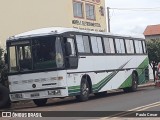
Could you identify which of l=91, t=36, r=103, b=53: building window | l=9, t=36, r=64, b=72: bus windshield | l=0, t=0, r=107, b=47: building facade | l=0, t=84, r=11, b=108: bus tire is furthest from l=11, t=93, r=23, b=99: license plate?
l=0, t=0, r=107, b=47: building facade

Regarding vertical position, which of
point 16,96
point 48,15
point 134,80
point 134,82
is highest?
point 48,15

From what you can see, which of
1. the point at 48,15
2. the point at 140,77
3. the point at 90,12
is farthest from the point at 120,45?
the point at 90,12

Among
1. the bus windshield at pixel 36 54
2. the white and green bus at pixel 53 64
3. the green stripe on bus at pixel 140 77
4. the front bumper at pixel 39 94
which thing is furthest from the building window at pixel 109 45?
the front bumper at pixel 39 94

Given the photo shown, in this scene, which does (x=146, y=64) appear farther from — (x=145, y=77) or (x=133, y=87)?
(x=133, y=87)

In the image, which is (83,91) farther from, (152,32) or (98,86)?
(152,32)

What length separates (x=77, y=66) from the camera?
65.9 ft

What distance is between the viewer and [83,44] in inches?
829

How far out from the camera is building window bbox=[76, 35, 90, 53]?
20623 millimetres

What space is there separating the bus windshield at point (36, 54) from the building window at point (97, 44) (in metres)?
3.17

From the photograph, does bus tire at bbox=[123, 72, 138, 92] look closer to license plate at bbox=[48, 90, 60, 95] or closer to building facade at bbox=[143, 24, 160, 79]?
license plate at bbox=[48, 90, 60, 95]

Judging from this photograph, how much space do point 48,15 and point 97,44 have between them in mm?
11939

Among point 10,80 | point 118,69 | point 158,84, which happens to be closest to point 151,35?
point 158,84

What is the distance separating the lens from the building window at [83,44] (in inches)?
812

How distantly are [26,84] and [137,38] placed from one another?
34.6 ft
